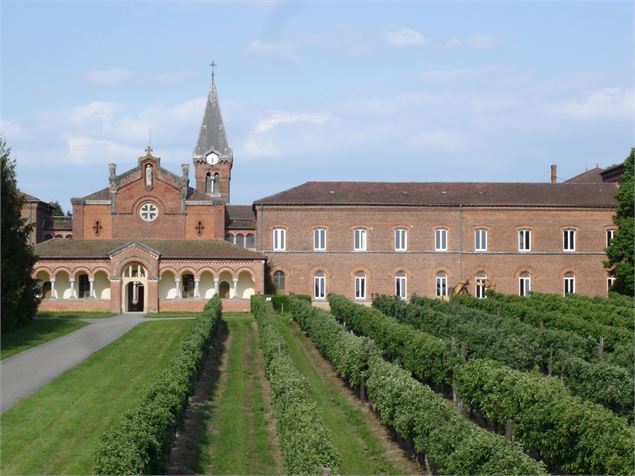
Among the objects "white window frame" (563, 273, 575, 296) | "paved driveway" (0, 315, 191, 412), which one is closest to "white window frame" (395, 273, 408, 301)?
"white window frame" (563, 273, 575, 296)

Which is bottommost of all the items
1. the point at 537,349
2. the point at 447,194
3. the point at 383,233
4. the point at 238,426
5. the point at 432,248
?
the point at 238,426

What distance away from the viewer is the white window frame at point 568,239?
56.1 metres

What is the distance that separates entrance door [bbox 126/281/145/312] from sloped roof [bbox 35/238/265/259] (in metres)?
2.62

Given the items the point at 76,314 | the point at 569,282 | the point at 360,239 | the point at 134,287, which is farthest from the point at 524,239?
the point at 76,314

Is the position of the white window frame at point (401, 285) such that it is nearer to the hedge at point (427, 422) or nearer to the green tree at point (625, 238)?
the green tree at point (625, 238)

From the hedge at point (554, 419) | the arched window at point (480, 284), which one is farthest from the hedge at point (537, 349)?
the arched window at point (480, 284)

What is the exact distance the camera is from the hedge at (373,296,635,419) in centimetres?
2092

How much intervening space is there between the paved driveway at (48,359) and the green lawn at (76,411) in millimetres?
471

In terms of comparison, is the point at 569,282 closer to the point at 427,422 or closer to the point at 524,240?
the point at 524,240

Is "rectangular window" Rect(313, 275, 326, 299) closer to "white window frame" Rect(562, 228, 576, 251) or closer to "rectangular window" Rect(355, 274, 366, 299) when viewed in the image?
"rectangular window" Rect(355, 274, 366, 299)

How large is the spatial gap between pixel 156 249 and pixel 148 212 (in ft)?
14.0

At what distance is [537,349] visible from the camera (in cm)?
2758

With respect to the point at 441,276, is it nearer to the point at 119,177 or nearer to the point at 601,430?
the point at 119,177

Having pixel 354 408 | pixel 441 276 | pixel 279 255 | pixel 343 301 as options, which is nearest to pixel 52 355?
pixel 354 408
